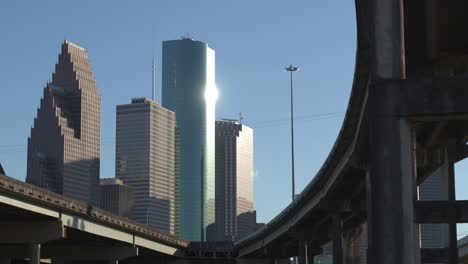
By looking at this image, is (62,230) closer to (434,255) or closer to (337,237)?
(337,237)

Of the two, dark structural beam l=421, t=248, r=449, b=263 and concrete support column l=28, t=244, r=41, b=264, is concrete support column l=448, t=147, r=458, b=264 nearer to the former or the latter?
dark structural beam l=421, t=248, r=449, b=263

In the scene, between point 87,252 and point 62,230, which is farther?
point 87,252

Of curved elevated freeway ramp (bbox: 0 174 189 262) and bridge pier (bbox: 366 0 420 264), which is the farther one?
curved elevated freeway ramp (bbox: 0 174 189 262)

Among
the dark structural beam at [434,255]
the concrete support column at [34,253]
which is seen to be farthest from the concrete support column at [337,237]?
the dark structural beam at [434,255]

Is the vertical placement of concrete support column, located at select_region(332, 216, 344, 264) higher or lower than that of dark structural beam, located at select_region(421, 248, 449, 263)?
higher

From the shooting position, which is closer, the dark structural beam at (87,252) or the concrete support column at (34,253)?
the concrete support column at (34,253)

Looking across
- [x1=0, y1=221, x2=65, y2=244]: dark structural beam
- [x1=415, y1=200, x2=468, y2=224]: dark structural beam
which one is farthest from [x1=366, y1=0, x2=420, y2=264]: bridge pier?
[x1=0, y1=221, x2=65, y2=244]: dark structural beam

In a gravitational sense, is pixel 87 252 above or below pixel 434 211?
above

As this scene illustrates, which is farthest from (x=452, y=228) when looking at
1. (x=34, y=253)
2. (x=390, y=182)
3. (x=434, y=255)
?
(x=34, y=253)

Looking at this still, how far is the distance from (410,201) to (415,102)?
7.29 ft

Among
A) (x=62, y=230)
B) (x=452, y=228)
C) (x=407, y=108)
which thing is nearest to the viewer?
(x=407, y=108)

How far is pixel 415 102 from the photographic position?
19484 mm

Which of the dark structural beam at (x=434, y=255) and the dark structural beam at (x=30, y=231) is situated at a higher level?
the dark structural beam at (x=30, y=231)

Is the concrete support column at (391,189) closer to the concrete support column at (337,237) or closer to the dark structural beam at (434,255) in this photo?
the dark structural beam at (434,255)
